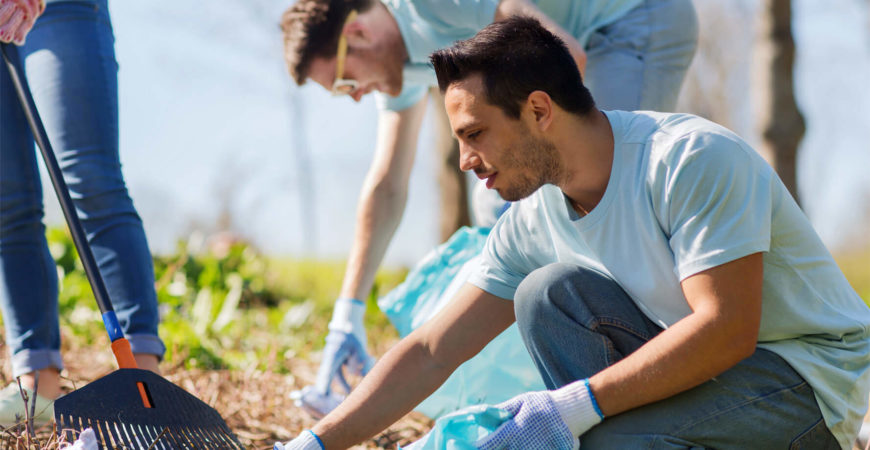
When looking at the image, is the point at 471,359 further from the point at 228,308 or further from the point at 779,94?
the point at 779,94

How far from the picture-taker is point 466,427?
160 cm

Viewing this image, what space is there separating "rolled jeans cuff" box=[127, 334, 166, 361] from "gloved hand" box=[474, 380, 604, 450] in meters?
1.06

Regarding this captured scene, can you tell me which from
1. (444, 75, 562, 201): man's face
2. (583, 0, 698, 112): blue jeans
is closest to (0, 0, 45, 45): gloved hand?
(444, 75, 562, 201): man's face

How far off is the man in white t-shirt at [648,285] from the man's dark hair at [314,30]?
1.00 metres

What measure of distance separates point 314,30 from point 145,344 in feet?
3.49

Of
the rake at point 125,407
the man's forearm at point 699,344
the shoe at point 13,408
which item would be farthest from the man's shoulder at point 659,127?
the shoe at point 13,408

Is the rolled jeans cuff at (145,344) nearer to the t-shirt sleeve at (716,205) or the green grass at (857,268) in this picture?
the t-shirt sleeve at (716,205)

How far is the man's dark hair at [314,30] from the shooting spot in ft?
8.43

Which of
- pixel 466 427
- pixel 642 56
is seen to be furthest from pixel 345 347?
pixel 642 56

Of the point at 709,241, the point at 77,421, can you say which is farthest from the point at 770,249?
the point at 77,421

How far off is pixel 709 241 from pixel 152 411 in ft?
3.96

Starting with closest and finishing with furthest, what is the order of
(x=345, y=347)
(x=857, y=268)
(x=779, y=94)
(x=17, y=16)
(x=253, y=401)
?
(x=17, y=16) → (x=345, y=347) → (x=253, y=401) → (x=779, y=94) → (x=857, y=268)

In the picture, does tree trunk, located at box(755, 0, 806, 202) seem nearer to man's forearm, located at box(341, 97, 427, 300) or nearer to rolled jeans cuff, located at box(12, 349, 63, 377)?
man's forearm, located at box(341, 97, 427, 300)

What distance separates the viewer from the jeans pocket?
5.09ft
